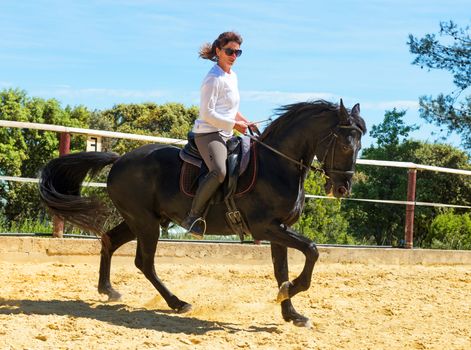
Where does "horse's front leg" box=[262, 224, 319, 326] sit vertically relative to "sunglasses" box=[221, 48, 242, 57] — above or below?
below

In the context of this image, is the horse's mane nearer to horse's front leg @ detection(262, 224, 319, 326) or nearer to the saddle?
the saddle

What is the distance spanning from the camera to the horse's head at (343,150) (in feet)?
22.5

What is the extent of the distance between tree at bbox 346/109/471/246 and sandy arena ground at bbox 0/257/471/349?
5891 mm

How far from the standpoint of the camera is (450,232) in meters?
15.5

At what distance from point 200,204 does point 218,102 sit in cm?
97

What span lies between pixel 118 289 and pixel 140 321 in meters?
2.20

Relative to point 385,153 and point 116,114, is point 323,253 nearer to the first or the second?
point 385,153

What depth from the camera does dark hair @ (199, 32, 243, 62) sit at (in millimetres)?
7230

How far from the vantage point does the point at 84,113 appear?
1020 inches

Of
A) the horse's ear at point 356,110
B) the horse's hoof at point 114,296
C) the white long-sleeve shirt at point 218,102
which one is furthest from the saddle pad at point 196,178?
the horse's hoof at point 114,296

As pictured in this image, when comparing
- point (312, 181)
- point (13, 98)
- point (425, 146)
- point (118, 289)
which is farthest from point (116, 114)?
point (118, 289)

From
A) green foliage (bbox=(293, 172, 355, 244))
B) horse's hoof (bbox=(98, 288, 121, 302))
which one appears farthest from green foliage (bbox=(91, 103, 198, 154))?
horse's hoof (bbox=(98, 288, 121, 302))

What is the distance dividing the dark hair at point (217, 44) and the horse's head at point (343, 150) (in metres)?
1.19

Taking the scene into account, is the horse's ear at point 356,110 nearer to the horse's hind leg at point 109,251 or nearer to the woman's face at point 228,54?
the woman's face at point 228,54
